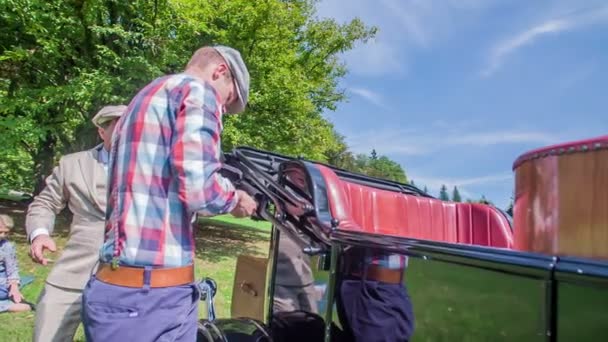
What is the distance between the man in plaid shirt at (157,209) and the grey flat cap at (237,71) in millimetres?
156

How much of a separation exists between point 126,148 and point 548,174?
4.26ft

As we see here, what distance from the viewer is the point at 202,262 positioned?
29.3 ft

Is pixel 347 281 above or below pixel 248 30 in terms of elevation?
below

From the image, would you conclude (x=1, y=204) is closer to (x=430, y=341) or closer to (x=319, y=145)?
(x=319, y=145)

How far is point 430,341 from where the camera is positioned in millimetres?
1383

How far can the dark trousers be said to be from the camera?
1.52 meters

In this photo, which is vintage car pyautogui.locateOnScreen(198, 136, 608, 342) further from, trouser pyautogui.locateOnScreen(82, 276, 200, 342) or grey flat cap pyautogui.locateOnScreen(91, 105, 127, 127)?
grey flat cap pyautogui.locateOnScreen(91, 105, 127, 127)

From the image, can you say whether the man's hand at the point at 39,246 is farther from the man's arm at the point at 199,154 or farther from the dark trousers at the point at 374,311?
the dark trousers at the point at 374,311

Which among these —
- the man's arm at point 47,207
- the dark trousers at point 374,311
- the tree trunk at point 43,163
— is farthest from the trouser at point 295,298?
the tree trunk at point 43,163

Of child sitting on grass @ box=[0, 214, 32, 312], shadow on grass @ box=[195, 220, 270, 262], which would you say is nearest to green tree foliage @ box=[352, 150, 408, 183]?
shadow on grass @ box=[195, 220, 270, 262]

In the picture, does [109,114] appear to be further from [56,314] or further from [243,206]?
[243,206]

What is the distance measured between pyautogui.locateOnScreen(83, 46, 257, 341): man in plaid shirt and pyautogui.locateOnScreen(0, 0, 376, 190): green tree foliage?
7.41m

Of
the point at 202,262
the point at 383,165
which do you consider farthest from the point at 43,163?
the point at 383,165

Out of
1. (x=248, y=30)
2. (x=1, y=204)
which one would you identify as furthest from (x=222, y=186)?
(x=1, y=204)
